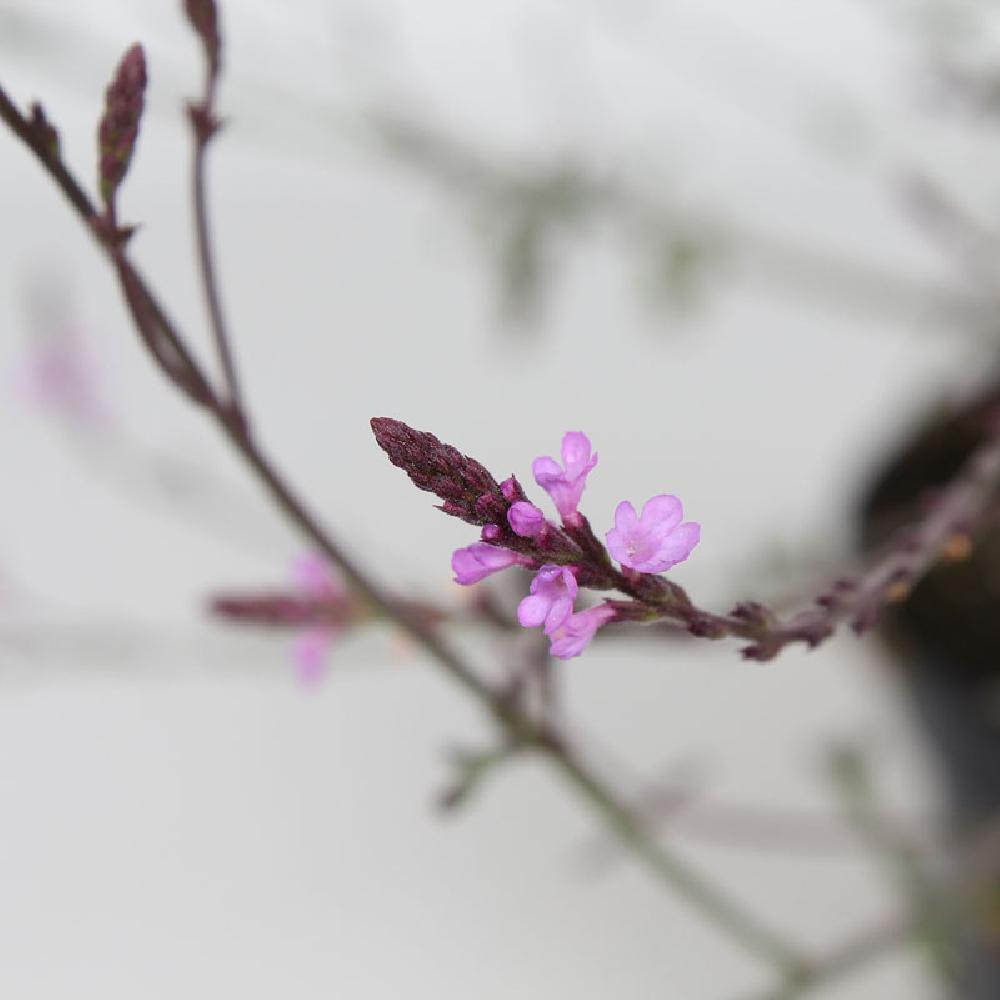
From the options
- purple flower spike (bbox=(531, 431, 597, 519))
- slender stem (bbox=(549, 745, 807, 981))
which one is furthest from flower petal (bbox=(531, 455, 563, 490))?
slender stem (bbox=(549, 745, 807, 981))

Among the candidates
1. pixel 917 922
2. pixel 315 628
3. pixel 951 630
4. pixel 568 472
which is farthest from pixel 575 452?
pixel 951 630

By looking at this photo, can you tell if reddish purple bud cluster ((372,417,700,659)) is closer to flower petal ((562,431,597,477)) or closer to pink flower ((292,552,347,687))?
flower petal ((562,431,597,477))

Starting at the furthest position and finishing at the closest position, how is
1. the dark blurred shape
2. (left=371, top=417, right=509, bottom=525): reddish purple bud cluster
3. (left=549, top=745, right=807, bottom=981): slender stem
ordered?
the dark blurred shape, (left=549, top=745, right=807, bottom=981): slender stem, (left=371, top=417, right=509, bottom=525): reddish purple bud cluster

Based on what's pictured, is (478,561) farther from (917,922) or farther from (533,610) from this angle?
(917,922)

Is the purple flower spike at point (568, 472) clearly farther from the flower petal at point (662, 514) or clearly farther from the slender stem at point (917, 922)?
the slender stem at point (917, 922)

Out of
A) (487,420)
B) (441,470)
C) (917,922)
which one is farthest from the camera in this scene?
(487,420)

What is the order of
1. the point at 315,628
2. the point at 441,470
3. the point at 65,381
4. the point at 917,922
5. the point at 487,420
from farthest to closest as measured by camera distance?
the point at 487,420 → the point at 65,381 → the point at 917,922 → the point at 315,628 → the point at 441,470

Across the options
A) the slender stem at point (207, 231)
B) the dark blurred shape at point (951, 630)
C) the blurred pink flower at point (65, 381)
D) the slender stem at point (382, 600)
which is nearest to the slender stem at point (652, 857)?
the slender stem at point (382, 600)
